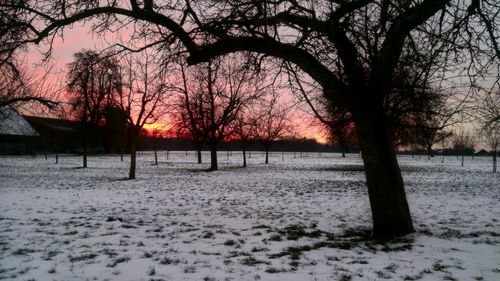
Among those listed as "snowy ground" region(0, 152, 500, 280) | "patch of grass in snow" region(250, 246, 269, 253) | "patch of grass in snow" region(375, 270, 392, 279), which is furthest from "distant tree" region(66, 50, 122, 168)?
"patch of grass in snow" region(375, 270, 392, 279)

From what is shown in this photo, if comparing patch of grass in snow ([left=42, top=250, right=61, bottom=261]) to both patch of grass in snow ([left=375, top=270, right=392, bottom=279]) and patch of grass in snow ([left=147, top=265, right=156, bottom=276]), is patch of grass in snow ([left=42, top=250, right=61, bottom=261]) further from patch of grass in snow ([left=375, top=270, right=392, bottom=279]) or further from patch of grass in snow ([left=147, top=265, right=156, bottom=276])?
patch of grass in snow ([left=375, top=270, right=392, bottom=279])

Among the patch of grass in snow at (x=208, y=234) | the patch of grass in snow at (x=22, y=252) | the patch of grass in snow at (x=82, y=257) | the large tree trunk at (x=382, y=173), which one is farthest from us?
the patch of grass in snow at (x=208, y=234)

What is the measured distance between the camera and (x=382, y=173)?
6.81 metres

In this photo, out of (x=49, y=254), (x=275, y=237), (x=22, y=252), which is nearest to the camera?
(x=49, y=254)

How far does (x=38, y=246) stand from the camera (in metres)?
6.41

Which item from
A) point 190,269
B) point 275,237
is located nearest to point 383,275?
point 190,269

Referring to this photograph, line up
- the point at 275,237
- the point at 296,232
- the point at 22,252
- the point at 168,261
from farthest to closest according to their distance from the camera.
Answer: the point at 296,232, the point at 275,237, the point at 22,252, the point at 168,261

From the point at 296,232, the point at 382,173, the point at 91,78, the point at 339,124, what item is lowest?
the point at 296,232

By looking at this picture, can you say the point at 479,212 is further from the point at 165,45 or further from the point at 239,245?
the point at 165,45

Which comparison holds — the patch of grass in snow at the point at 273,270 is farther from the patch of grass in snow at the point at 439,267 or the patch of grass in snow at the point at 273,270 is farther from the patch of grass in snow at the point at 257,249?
the patch of grass in snow at the point at 439,267

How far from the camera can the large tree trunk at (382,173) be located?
682 centimetres

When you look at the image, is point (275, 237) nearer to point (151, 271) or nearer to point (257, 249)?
point (257, 249)

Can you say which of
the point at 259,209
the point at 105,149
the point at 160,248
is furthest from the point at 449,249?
the point at 105,149

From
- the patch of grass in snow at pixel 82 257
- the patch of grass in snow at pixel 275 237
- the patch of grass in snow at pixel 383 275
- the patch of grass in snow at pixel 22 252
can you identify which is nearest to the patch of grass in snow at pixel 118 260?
the patch of grass in snow at pixel 82 257
